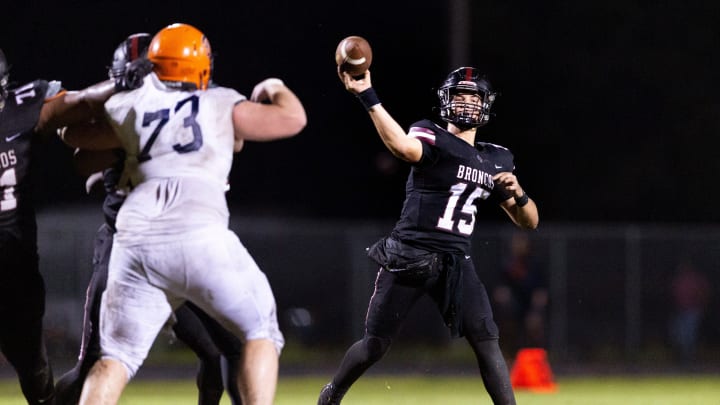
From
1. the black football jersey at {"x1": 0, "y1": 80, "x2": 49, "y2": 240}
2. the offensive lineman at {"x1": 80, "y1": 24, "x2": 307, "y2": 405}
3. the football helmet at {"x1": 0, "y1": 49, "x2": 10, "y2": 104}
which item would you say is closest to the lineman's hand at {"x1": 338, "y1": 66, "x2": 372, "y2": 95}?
the offensive lineman at {"x1": 80, "y1": 24, "x2": 307, "y2": 405}

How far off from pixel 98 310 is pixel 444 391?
234 inches

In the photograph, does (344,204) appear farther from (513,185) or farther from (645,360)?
(513,185)

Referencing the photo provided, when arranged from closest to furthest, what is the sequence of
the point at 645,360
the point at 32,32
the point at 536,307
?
the point at 536,307 → the point at 645,360 → the point at 32,32

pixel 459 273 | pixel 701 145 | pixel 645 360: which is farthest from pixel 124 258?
pixel 701 145

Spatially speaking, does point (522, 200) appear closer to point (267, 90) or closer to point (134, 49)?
point (267, 90)

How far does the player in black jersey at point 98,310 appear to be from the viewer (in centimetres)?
642

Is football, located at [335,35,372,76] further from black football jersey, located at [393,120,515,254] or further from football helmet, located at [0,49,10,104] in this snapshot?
football helmet, located at [0,49,10,104]

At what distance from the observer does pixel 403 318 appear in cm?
746

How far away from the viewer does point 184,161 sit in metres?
5.93

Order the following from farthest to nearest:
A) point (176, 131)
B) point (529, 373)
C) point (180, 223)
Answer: point (529, 373) < point (176, 131) < point (180, 223)

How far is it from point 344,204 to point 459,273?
25.9 metres

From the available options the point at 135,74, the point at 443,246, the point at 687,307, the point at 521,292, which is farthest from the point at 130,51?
the point at 687,307

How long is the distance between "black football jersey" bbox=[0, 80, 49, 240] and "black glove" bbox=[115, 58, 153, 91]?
89cm

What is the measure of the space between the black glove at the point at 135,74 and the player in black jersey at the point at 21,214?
69 centimetres
